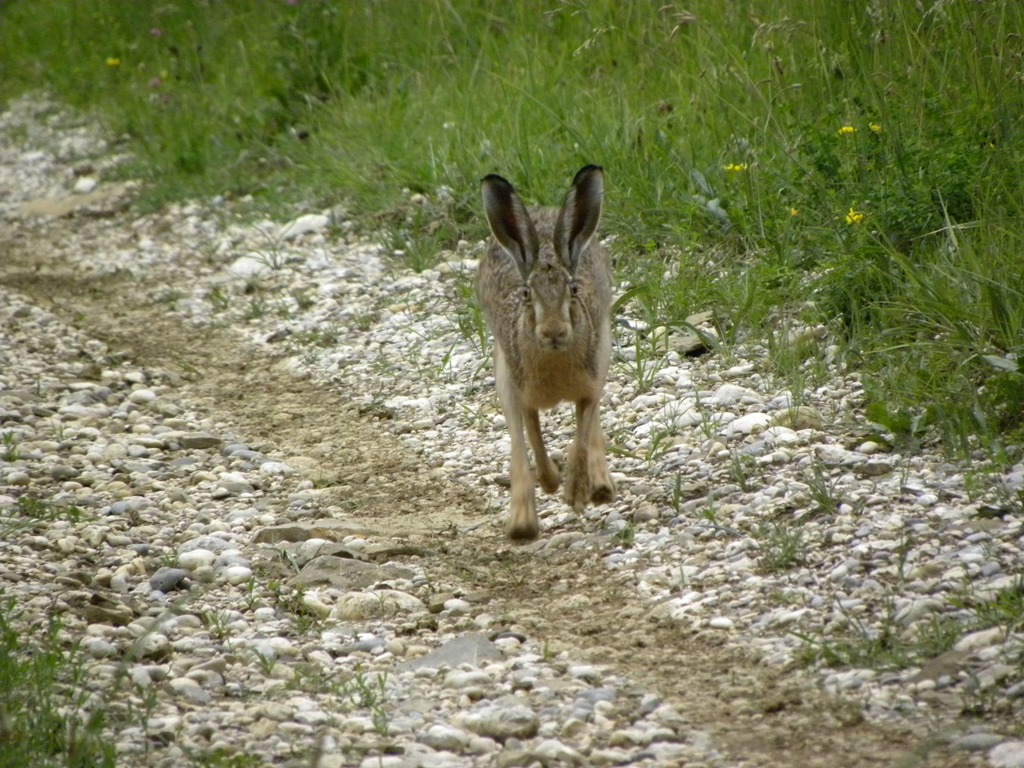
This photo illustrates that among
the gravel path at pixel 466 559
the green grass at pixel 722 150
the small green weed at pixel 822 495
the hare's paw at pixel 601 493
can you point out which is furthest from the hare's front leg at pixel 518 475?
the green grass at pixel 722 150

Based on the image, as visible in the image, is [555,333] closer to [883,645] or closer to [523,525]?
[523,525]

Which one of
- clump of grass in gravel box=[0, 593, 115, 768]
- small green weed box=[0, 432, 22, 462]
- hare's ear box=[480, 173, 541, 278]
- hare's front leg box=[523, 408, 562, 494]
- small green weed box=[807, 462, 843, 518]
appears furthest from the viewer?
small green weed box=[0, 432, 22, 462]

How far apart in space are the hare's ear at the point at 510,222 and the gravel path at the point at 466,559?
3.32 ft

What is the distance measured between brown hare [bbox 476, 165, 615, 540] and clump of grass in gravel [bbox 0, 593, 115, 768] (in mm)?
1812

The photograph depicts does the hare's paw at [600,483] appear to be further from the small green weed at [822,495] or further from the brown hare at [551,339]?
the small green weed at [822,495]

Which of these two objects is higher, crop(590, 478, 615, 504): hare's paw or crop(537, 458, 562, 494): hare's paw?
crop(537, 458, 562, 494): hare's paw

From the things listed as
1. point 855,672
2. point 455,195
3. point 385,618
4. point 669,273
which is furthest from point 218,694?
point 455,195

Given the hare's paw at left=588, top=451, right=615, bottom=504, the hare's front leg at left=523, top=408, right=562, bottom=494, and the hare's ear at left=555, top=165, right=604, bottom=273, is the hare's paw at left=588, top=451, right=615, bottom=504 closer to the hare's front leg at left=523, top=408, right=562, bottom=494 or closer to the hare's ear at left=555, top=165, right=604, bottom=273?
the hare's front leg at left=523, top=408, right=562, bottom=494

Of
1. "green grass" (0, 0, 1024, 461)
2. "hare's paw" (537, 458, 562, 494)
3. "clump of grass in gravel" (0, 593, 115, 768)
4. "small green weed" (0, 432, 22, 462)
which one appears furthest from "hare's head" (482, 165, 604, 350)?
"small green weed" (0, 432, 22, 462)

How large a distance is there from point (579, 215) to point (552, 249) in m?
0.20

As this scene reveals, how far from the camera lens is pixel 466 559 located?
5.09m

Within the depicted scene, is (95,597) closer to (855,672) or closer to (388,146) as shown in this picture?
(855,672)

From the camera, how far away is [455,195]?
8562 mm

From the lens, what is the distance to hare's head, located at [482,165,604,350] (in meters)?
5.12
